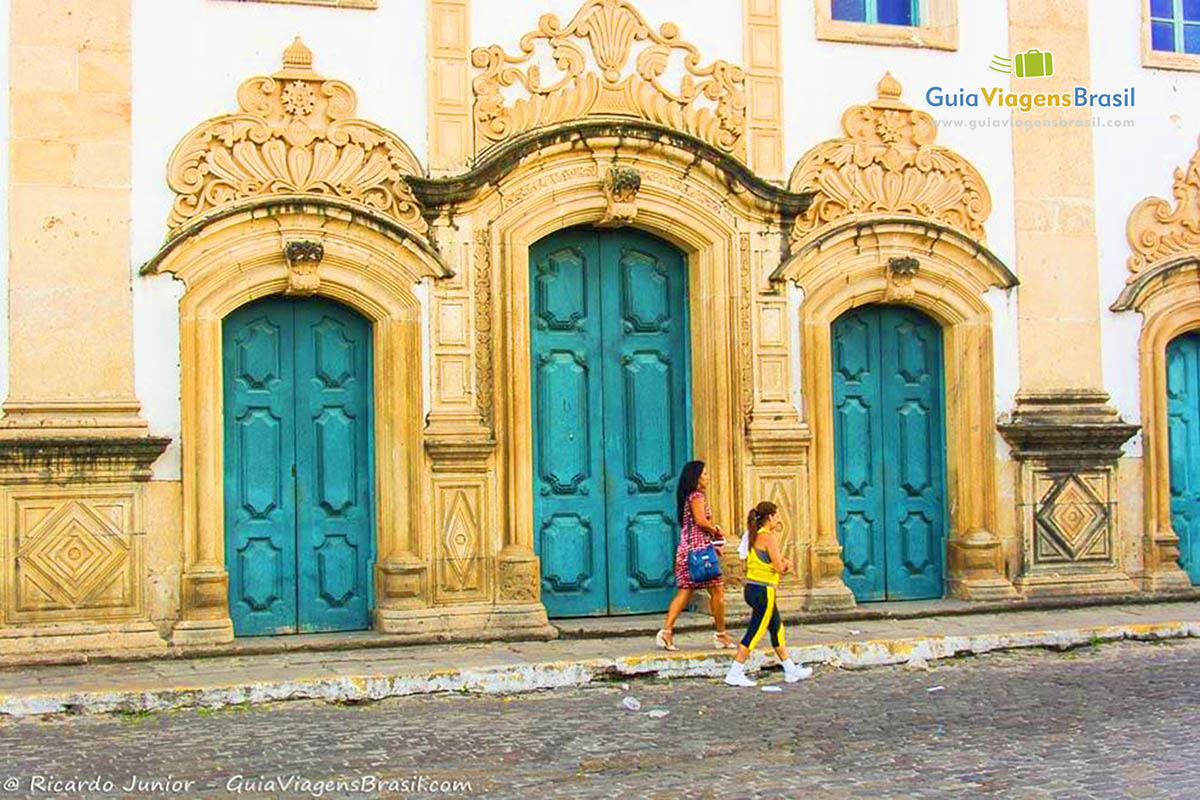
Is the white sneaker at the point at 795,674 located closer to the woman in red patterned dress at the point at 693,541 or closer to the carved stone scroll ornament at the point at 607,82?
the woman in red patterned dress at the point at 693,541

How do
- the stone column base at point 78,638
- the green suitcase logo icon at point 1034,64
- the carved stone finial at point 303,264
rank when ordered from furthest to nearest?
the green suitcase logo icon at point 1034,64 → the carved stone finial at point 303,264 → the stone column base at point 78,638

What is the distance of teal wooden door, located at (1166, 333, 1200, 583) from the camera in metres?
14.6

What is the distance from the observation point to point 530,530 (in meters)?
12.4

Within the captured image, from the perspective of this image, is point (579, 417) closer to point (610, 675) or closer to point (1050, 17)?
point (610, 675)

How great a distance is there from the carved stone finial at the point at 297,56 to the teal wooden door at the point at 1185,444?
7.79 m

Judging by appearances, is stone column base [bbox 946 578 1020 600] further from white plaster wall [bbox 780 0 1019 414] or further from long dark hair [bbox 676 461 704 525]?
long dark hair [bbox 676 461 704 525]

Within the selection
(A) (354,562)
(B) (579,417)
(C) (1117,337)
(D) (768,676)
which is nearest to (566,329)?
(B) (579,417)

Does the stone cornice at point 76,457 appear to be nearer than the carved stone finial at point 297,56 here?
Yes

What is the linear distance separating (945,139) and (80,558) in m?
7.62

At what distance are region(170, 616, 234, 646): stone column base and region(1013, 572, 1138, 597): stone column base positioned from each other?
643 centimetres

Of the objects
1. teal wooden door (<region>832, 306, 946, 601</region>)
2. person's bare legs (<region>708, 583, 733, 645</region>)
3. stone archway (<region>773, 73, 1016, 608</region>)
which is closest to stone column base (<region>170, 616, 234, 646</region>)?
person's bare legs (<region>708, 583, 733, 645</region>)

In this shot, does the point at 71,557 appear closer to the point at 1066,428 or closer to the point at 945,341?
the point at 945,341

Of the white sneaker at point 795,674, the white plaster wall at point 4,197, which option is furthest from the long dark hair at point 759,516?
the white plaster wall at point 4,197

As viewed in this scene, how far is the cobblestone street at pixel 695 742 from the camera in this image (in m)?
7.77
